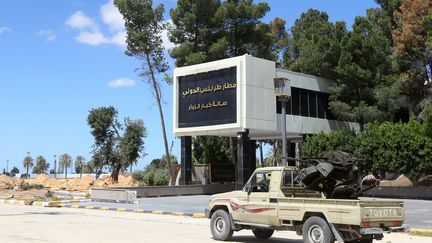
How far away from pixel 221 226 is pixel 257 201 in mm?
1468

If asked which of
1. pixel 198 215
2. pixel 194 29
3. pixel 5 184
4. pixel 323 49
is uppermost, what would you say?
pixel 194 29

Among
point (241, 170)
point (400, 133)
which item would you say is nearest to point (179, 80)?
point (241, 170)

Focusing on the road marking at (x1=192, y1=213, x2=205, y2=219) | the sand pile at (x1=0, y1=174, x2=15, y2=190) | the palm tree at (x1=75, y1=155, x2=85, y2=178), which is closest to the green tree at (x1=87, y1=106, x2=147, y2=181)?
the sand pile at (x1=0, y1=174, x2=15, y2=190)

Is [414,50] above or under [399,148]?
above

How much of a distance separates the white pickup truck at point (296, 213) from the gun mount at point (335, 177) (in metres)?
0.37

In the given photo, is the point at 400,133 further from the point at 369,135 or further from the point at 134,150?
the point at 134,150

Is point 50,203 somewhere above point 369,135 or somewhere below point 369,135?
below

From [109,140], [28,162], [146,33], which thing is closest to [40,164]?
[28,162]

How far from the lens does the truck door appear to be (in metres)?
13.0

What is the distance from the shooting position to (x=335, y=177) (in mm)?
12258

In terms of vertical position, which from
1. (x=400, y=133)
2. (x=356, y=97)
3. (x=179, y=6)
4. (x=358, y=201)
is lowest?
(x=358, y=201)

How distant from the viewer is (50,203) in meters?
29.4

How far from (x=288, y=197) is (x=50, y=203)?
66.8 feet

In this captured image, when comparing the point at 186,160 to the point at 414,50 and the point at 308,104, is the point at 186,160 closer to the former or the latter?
the point at 308,104
